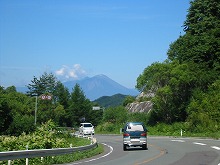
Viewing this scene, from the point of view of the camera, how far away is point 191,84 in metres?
58.9

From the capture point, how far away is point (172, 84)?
57.2 meters

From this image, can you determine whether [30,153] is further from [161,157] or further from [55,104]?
[55,104]

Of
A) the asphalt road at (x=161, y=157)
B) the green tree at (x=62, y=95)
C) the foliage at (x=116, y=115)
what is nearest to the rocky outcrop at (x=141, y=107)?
the foliage at (x=116, y=115)

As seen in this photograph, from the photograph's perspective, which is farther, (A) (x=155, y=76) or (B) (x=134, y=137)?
(A) (x=155, y=76)

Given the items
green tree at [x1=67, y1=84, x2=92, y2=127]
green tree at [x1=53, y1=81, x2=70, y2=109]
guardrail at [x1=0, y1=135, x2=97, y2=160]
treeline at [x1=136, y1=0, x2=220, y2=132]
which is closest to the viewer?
guardrail at [x1=0, y1=135, x2=97, y2=160]

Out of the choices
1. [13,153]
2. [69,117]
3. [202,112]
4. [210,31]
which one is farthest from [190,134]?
[69,117]

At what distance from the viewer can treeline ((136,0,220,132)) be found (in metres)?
53.8

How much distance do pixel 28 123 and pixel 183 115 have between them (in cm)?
2388

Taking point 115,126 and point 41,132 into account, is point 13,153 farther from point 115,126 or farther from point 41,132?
point 115,126

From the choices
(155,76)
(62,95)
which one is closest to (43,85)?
(62,95)

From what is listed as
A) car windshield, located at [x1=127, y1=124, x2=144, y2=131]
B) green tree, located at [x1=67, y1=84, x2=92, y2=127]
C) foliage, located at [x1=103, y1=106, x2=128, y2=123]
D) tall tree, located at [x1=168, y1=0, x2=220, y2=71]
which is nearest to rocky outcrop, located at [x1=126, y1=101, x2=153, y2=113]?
foliage, located at [x1=103, y1=106, x2=128, y2=123]

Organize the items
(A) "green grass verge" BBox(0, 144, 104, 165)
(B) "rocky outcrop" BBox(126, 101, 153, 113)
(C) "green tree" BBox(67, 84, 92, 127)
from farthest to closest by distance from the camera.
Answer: (C) "green tree" BBox(67, 84, 92, 127) → (B) "rocky outcrop" BBox(126, 101, 153, 113) → (A) "green grass verge" BBox(0, 144, 104, 165)

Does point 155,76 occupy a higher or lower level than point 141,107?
higher

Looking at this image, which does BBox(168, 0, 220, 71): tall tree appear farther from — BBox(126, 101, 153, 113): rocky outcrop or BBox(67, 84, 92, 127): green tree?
BBox(67, 84, 92, 127): green tree
